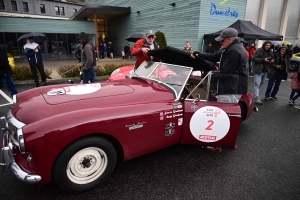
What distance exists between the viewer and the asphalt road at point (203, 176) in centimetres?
227

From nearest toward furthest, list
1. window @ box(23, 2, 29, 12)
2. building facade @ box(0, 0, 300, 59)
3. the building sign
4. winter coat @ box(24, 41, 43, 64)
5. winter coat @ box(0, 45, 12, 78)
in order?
winter coat @ box(0, 45, 12, 78)
winter coat @ box(24, 41, 43, 64)
the building sign
building facade @ box(0, 0, 300, 59)
window @ box(23, 2, 29, 12)

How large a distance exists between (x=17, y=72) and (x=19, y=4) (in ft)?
108

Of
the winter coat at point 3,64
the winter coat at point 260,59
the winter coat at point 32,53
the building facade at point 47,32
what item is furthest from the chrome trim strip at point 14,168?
the building facade at point 47,32

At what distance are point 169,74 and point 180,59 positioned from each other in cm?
47

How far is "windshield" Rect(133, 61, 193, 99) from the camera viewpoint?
118 inches

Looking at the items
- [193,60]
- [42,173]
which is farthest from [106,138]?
[193,60]

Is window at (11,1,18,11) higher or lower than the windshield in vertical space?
higher

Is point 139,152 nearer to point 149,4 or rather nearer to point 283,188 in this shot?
point 283,188

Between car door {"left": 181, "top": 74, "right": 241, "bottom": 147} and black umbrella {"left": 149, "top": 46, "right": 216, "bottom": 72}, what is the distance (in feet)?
2.78

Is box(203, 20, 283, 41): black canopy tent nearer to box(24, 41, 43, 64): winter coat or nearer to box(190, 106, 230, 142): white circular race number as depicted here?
box(190, 106, 230, 142): white circular race number

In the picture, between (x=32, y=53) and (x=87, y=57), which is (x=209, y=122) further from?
(x=32, y=53)

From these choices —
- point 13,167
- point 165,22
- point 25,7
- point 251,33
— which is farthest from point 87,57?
point 25,7

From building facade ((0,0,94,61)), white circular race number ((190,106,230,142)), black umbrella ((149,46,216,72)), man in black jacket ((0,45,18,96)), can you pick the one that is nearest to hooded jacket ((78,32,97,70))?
man in black jacket ((0,45,18,96))

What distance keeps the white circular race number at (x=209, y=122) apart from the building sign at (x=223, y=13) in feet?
36.6
